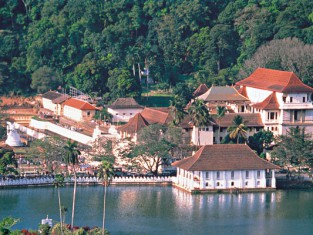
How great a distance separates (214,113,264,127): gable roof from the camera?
100 m

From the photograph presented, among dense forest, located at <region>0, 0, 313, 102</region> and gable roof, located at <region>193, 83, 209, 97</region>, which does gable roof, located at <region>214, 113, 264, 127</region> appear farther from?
dense forest, located at <region>0, 0, 313, 102</region>

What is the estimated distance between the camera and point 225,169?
9031cm

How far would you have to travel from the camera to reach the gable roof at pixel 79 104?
114 meters

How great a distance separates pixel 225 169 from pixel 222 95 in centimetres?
1903

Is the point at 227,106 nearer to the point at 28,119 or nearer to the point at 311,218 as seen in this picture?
the point at 28,119

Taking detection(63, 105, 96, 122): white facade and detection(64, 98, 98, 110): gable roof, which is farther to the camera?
detection(64, 98, 98, 110): gable roof

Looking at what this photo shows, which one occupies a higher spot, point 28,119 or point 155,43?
point 155,43

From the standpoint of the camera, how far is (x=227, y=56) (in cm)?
12644

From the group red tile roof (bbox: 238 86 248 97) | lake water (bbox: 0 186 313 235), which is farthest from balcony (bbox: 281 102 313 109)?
lake water (bbox: 0 186 313 235)

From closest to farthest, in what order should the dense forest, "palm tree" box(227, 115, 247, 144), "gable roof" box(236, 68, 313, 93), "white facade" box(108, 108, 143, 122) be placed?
"palm tree" box(227, 115, 247, 144), "gable roof" box(236, 68, 313, 93), "white facade" box(108, 108, 143, 122), the dense forest

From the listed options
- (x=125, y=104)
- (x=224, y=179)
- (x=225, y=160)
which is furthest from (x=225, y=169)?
(x=125, y=104)

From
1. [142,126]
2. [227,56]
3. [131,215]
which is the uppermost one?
[227,56]

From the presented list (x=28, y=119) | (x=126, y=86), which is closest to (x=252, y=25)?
(x=126, y=86)

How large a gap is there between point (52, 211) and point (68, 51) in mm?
48095
